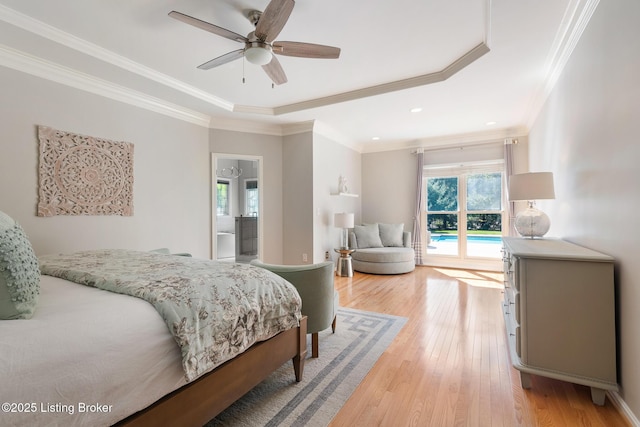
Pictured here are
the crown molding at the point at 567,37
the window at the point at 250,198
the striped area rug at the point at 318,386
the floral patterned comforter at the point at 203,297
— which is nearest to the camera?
the floral patterned comforter at the point at 203,297

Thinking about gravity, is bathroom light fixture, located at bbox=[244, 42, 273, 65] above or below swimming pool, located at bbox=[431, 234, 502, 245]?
above

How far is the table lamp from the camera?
2.50m

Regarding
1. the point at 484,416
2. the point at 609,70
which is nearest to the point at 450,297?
the point at 484,416

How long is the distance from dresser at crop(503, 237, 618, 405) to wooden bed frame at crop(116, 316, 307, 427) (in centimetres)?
149

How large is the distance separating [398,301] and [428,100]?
8.78 feet

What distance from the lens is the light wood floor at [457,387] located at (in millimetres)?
1623

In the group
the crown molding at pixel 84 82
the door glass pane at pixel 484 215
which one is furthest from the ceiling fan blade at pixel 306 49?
the door glass pane at pixel 484 215

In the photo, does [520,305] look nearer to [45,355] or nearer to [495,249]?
[45,355]

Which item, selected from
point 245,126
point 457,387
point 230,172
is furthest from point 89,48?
point 230,172

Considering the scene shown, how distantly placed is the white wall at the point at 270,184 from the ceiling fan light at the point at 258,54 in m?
2.56

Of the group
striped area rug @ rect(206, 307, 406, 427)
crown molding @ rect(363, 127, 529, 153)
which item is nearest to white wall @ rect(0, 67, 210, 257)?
striped area rug @ rect(206, 307, 406, 427)

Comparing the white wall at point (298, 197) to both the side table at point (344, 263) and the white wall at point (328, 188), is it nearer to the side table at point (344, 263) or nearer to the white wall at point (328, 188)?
the white wall at point (328, 188)

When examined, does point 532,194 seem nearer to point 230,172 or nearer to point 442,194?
point 442,194

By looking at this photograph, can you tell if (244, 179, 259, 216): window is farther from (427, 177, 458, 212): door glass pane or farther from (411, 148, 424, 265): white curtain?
(427, 177, 458, 212): door glass pane
